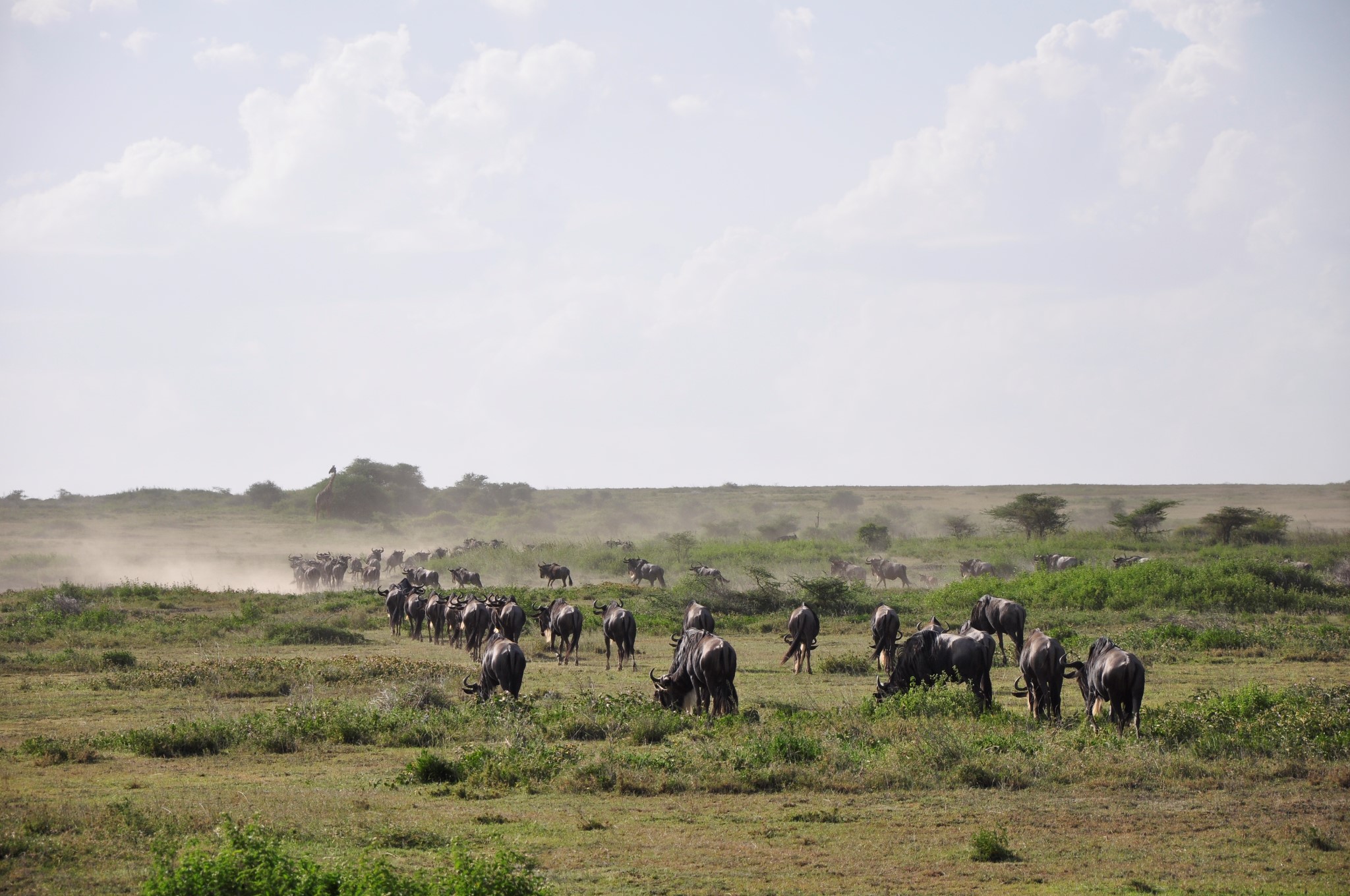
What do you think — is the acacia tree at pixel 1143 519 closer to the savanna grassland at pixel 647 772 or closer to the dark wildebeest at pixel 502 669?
the savanna grassland at pixel 647 772

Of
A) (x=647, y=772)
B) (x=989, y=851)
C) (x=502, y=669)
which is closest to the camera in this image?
(x=989, y=851)

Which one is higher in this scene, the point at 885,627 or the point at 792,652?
the point at 885,627

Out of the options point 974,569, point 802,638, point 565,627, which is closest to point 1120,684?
point 802,638

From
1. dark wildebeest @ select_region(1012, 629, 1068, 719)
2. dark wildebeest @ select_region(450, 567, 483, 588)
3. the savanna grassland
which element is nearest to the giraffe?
dark wildebeest @ select_region(450, 567, 483, 588)

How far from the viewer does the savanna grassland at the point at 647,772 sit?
7.73m

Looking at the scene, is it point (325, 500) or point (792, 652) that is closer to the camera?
point (792, 652)

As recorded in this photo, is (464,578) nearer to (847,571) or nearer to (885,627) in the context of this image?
(847,571)

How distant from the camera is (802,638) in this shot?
19.2 meters

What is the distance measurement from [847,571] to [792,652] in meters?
25.6

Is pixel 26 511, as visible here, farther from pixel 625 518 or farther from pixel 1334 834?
pixel 1334 834

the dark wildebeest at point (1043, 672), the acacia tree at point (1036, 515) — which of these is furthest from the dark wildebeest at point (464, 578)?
Answer: the acacia tree at point (1036, 515)

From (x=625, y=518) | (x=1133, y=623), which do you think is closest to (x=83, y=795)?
(x=1133, y=623)

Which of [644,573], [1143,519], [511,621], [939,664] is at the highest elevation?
[1143,519]

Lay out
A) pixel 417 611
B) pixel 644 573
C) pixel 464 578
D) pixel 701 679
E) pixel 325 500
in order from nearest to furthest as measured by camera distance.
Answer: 1. pixel 701 679
2. pixel 417 611
3. pixel 464 578
4. pixel 644 573
5. pixel 325 500
